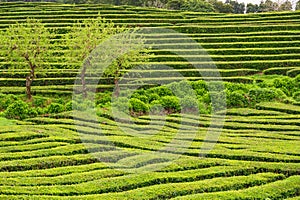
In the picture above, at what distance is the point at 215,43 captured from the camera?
5828cm

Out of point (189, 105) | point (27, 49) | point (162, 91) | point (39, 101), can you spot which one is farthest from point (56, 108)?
point (189, 105)

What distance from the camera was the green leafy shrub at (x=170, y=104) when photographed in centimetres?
3759

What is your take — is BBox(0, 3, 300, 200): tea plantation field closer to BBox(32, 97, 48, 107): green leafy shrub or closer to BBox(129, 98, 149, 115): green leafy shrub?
BBox(32, 97, 48, 107): green leafy shrub

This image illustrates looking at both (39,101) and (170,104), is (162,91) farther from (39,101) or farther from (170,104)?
(39,101)

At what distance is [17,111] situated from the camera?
35.9 m

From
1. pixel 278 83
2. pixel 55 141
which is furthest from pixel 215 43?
pixel 55 141

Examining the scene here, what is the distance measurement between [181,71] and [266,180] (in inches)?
1158

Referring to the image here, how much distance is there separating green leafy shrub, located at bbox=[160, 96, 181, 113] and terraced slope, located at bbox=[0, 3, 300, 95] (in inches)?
394

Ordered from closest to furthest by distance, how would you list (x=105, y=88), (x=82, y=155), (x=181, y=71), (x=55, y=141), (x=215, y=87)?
(x=82, y=155) → (x=55, y=141) → (x=215, y=87) → (x=105, y=88) → (x=181, y=71)

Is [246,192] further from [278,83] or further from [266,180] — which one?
[278,83]

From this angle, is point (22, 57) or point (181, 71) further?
point (181, 71)

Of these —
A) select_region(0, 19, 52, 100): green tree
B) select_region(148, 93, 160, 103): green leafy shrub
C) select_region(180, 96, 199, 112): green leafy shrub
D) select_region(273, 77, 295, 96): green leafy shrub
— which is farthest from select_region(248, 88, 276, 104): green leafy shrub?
select_region(0, 19, 52, 100): green tree

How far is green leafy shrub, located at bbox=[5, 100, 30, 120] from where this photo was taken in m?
35.6

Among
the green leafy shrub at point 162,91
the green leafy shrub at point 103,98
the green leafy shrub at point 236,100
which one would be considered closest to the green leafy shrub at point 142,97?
the green leafy shrub at point 162,91
